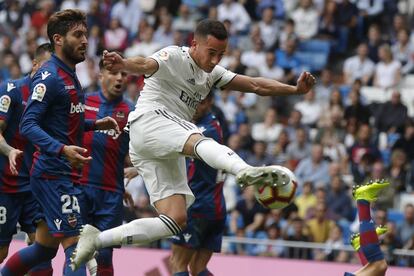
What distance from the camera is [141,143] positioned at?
1040 centimetres

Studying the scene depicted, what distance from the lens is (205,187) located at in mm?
12914

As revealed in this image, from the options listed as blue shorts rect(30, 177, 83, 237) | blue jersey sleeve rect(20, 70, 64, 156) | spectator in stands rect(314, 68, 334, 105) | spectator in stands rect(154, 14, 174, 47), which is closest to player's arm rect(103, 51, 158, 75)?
blue jersey sleeve rect(20, 70, 64, 156)

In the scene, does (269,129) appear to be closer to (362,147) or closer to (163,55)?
(362,147)

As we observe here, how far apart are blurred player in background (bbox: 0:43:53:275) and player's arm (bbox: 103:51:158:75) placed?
143 cm

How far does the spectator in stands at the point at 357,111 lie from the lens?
18.7 metres

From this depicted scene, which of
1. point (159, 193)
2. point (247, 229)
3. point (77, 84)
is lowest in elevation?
point (247, 229)

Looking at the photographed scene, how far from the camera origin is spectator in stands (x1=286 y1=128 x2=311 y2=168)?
1857 cm

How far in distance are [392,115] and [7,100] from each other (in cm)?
892

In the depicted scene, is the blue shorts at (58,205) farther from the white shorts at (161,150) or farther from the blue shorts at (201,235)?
the blue shorts at (201,235)

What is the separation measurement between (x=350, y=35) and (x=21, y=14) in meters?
6.71

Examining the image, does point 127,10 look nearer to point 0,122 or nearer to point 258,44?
point 258,44

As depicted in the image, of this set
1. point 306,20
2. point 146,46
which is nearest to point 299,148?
point 306,20

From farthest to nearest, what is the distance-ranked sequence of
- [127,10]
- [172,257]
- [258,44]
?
[127,10]
[258,44]
[172,257]

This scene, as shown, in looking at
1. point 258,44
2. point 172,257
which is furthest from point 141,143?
point 258,44
